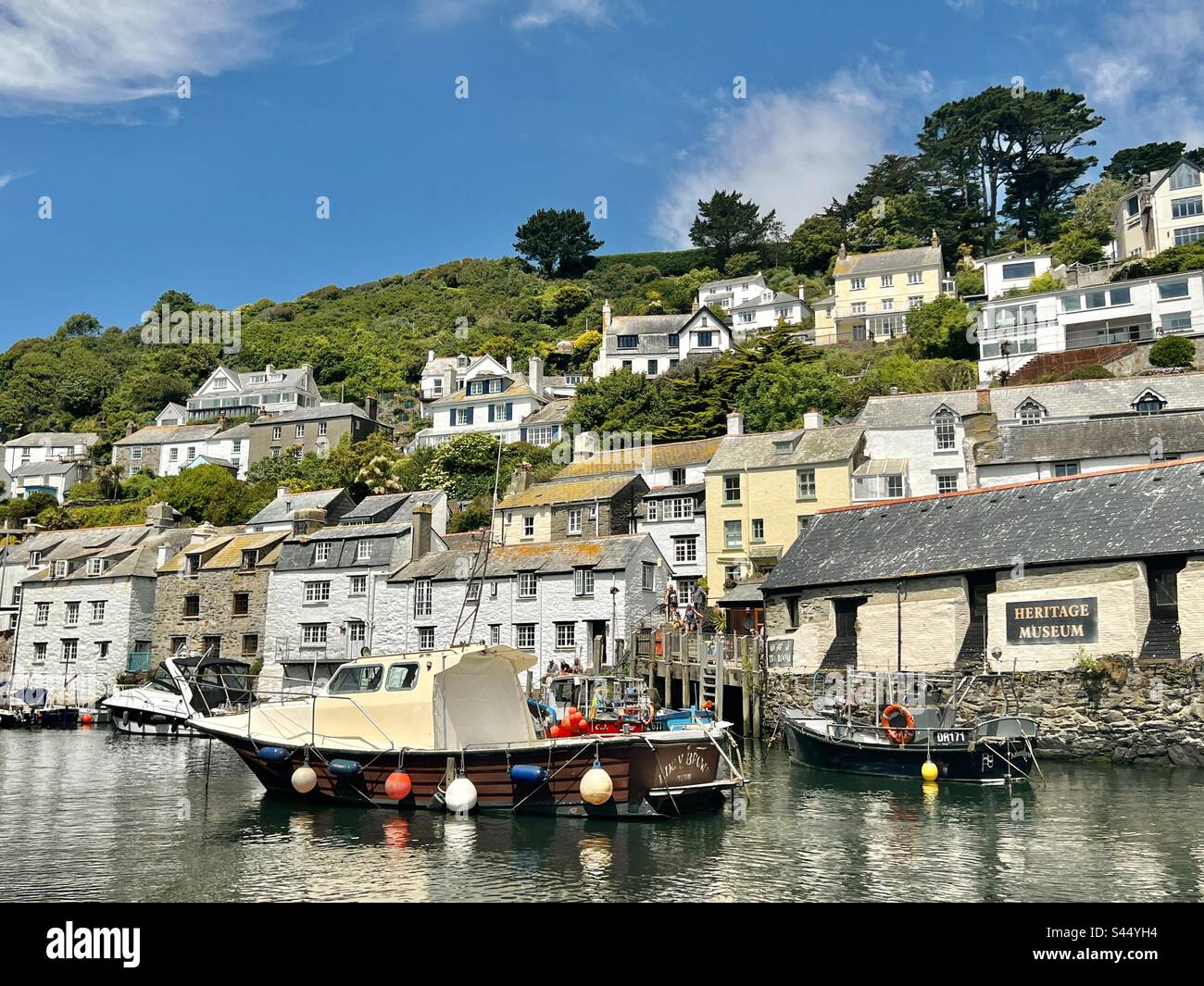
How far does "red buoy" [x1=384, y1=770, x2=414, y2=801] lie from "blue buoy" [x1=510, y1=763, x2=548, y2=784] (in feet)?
8.17

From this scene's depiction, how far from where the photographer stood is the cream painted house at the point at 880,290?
82.4 m

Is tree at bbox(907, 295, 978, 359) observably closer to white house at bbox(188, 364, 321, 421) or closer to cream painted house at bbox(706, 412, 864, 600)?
cream painted house at bbox(706, 412, 864, 600)

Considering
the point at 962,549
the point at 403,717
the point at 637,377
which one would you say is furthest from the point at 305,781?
the point at 637,377

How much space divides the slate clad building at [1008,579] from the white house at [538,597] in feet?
28.0

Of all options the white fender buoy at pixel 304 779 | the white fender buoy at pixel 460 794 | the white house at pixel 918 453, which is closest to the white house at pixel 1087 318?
the white house at pixel 918 453

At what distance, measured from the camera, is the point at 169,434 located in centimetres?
8988

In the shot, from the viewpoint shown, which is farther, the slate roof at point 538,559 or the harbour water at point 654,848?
the slate roof at point 538,559

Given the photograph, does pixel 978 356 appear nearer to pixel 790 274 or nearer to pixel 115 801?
pixel 790 274

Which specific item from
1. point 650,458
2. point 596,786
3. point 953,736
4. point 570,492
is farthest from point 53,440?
point 953,736

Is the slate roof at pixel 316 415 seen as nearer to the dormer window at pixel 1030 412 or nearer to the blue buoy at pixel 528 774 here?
the dormer window at pixel 1030 412

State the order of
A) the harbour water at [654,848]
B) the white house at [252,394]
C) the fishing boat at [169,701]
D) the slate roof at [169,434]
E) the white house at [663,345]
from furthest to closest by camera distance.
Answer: the white house at [252,394] < the slate roof at [169,434] < the white house at [663,345] < the fishing boat at [169,701] < the harbour water at [654,848]

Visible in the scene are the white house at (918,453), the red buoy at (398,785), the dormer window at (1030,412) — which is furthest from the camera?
the dormer window at (1030,412)

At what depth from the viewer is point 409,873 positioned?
17641 millimetres

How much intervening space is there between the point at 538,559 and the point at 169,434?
177ft
